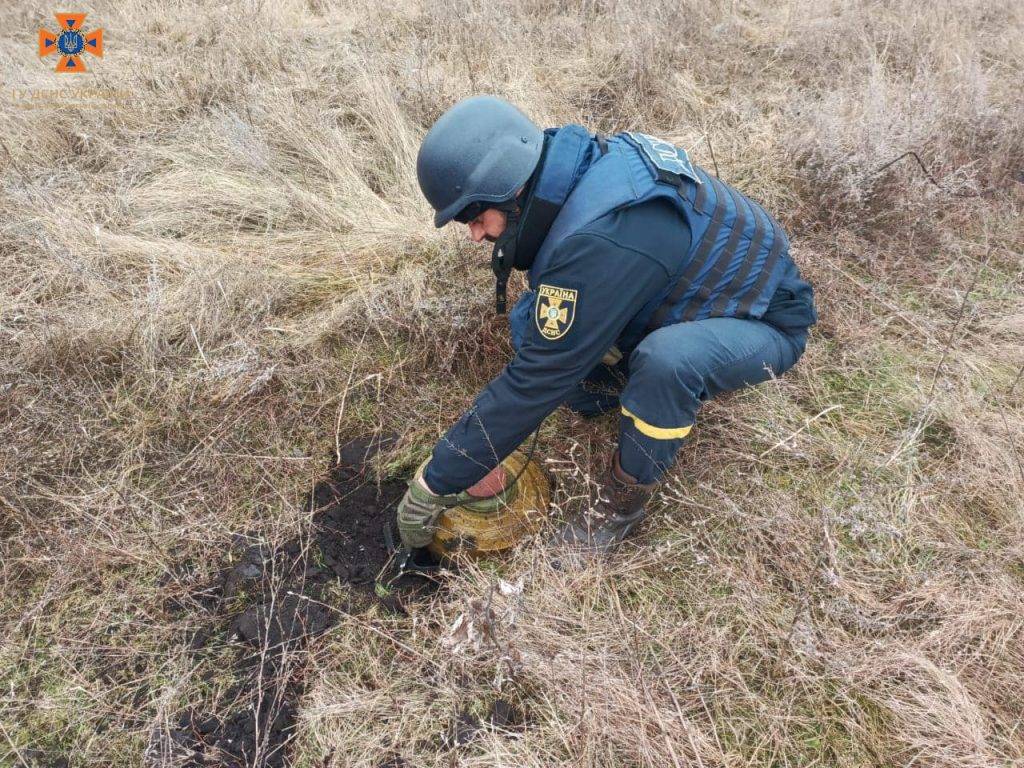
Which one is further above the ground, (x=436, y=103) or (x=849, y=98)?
(x=849, y=98)

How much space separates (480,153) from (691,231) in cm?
74

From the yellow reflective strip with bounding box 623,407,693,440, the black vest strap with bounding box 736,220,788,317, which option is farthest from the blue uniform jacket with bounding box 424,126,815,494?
the yellow reflective strip with bounding box 623,407,693,440

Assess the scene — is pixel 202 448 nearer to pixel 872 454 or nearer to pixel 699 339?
pixel 699 339

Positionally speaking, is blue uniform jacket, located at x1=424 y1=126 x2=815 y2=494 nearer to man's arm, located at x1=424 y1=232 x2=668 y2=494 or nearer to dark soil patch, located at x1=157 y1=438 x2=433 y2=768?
man's arm, located at x1=424 y1=232 x2=668 y2=494

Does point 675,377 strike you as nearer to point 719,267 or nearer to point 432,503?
point 719,267

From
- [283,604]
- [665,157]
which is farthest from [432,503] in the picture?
[665,157]

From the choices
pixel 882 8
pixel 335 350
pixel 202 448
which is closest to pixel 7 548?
pixel 202 448

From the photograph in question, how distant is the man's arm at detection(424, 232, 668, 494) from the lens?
6.21 feet

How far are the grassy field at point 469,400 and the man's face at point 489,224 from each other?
873 mm

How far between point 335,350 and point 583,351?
1.57m

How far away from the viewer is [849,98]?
4348mm

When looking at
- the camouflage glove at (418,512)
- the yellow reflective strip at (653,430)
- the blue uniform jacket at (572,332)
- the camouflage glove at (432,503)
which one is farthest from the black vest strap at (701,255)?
the camouflage glove at (418,512)

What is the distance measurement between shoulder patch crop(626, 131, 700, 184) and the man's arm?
324 millimetres

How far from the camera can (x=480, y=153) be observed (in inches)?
76.3
